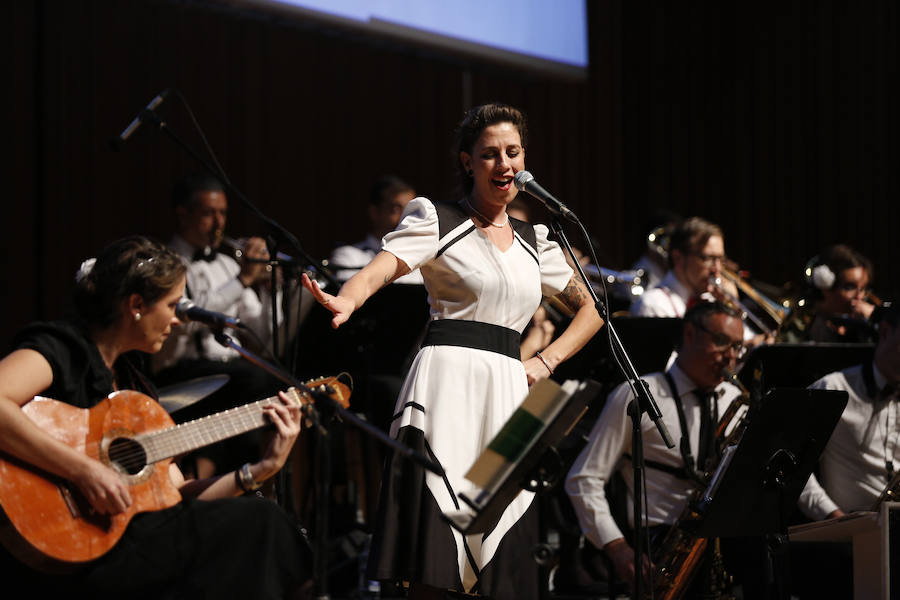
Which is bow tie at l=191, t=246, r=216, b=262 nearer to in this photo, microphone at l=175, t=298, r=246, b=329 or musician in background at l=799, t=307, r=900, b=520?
microphone at l=175, t=298, r=246, b=329

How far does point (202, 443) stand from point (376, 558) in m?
0.58

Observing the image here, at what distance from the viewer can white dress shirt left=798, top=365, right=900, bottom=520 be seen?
415 centimetres

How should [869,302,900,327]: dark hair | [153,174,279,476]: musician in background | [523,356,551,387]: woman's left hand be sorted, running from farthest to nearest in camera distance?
1. [153,174,279,476]: musician in background
2. [869,302,900,327]: dark hair
3. [523,356,551,387]: woman's left hand

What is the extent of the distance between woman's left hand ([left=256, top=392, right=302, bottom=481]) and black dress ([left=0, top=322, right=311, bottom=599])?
184mm

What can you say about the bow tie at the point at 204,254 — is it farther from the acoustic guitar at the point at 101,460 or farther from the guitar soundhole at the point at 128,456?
the guitar soundhole at the point at 128,456

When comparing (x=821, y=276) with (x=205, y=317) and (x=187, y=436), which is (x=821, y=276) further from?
(x=187, y=436)

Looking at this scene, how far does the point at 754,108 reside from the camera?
860 centimetres

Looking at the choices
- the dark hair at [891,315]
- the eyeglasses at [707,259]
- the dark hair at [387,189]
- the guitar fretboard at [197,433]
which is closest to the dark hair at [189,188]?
the dark hair at [387,189]

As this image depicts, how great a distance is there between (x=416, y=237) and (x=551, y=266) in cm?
56

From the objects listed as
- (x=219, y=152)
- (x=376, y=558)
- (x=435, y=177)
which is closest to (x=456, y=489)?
(x=376, y=558)

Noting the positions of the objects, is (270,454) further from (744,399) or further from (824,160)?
(824,160)

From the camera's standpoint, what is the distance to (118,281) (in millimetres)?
2975

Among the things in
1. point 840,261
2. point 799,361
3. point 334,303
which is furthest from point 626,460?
point 840,261

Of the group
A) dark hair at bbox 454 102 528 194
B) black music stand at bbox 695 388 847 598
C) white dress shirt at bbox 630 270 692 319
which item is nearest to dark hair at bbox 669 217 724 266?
white dress shirt at bbox 630 270 692 319
